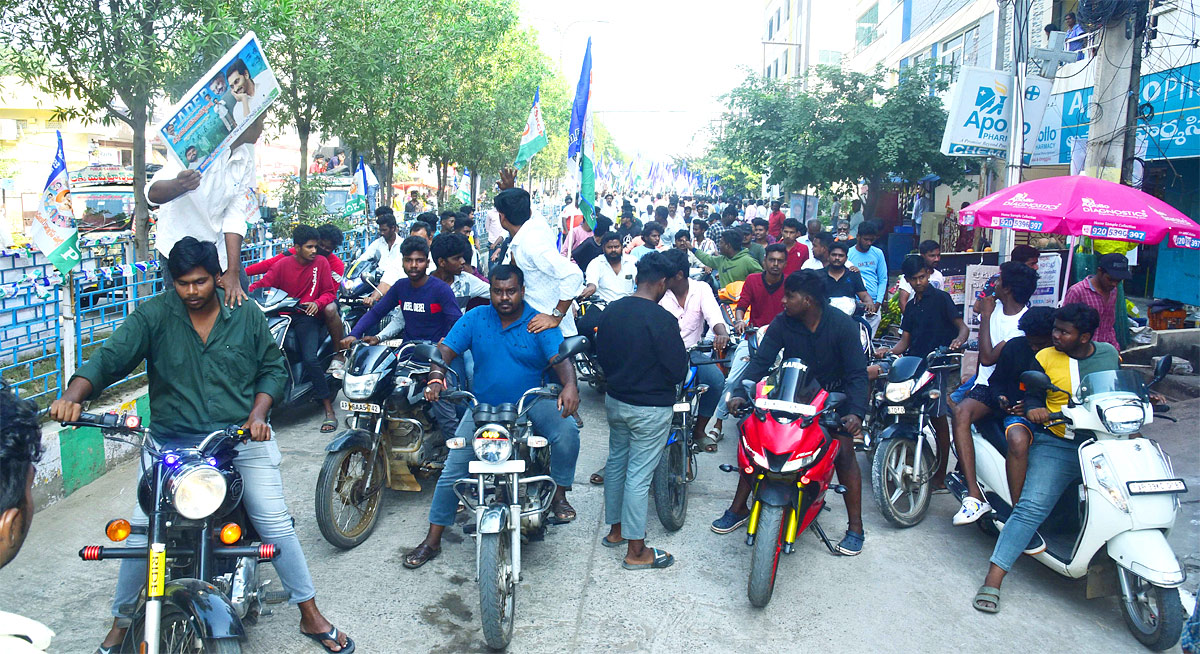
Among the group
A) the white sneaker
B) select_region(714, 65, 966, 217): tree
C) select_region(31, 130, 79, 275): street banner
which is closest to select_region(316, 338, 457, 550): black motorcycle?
select_region(31, 130, 79, 275): street banner

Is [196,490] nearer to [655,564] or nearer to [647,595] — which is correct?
[647,595]

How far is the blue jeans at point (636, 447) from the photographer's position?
192 inches

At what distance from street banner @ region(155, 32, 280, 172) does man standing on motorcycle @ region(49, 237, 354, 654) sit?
1591 mm

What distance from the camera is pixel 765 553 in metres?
4.47

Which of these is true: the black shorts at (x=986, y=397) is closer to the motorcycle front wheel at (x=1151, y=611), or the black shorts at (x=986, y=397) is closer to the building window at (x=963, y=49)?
the motorcycle front wheel at (x=1151, y=611)

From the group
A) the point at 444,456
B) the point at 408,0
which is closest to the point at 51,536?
the point at 444,456

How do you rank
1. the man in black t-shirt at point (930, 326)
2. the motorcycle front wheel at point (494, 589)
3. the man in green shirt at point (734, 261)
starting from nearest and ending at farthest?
the motorcycle front wheel at point (494, 589)
the man in black t-shirt at point (930, 326)
the man in green shirt at point (734, 261)

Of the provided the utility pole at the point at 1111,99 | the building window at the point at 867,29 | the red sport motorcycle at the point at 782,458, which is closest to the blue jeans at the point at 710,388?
the red sport motorcycle at the point at 782,458

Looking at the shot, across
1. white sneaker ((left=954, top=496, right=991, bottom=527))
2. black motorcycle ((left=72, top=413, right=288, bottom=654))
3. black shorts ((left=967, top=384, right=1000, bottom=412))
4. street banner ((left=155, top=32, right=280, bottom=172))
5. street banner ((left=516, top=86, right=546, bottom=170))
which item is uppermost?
street banner ((left=516, top=86, right=546, bottom=170))

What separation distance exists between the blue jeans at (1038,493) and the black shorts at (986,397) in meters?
0.45

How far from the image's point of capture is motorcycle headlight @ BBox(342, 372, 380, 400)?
17.1 feet

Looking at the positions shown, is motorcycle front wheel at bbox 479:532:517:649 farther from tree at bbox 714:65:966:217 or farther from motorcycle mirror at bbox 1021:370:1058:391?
tree at bbox 714:65:966:217

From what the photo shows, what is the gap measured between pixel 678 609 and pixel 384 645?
4.83 feet

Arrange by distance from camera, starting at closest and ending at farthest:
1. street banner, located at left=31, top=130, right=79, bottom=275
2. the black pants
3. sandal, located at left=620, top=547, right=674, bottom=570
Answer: sandal, located at left=620, top=547, right=674, bottom=570 → street banner, located at left=31, top=130, right=79, bottom=275 → the black pants
